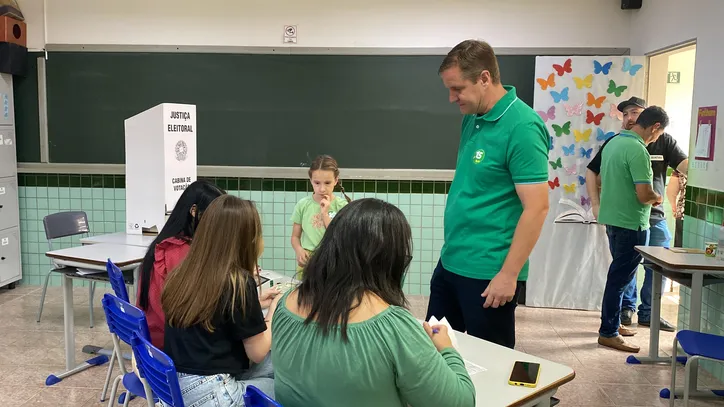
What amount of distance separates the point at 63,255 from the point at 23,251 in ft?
8.18

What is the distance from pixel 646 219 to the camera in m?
4.14

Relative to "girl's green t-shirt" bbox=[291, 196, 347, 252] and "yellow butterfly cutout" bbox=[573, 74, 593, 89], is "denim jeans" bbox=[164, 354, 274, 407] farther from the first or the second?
"yellow butterfly cutout" bbox=[573, 74, 593, 89]

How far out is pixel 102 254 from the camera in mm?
3518

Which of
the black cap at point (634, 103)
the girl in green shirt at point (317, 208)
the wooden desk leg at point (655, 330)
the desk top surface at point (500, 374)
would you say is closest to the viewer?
the desk top surface at point (500, 374)

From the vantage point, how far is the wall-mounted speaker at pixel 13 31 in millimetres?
4965

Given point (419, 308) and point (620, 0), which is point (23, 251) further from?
point (620, 0)

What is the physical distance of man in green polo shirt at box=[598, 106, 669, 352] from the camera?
4.07m

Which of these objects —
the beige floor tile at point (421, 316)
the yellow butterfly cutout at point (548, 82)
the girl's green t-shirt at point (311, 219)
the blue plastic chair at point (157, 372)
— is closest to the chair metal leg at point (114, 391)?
the beige floor tile at point (421, 316)

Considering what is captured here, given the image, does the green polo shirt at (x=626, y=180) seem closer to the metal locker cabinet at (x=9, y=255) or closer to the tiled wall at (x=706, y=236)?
the tiled wall at (x=706, y=236)

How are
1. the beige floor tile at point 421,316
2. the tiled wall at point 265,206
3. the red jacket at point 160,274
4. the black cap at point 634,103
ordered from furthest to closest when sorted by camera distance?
the tiled wall at point 265,206
the black cap at point 634,103
the beige floor tile at point 421,316
the red jacket at point 160,274

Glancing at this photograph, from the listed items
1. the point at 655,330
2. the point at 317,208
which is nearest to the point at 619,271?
the point at 655,330

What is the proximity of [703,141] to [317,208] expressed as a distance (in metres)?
2.47

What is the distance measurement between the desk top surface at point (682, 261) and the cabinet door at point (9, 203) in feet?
16.4

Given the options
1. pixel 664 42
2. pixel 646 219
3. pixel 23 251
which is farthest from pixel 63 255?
pixel 664 42
